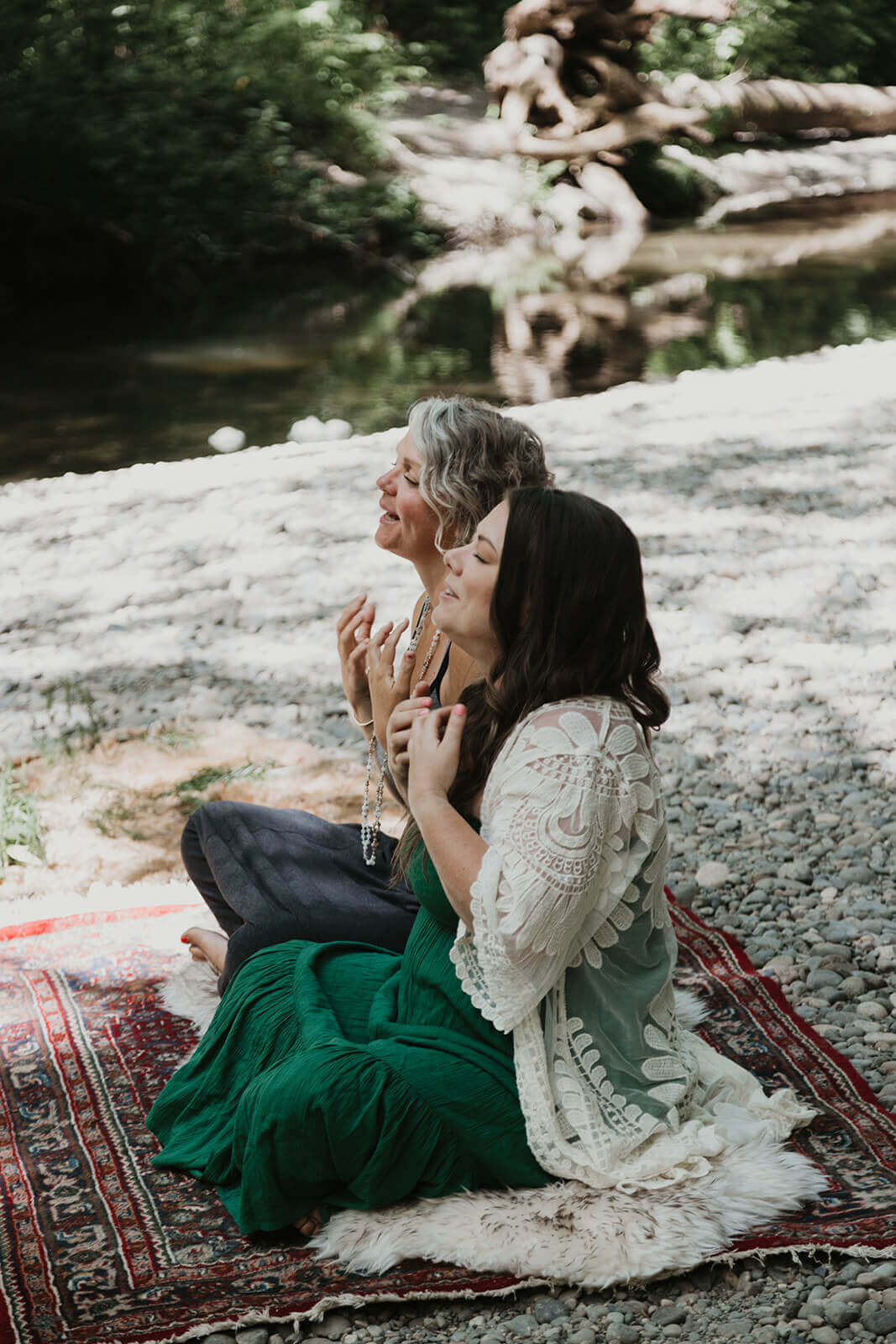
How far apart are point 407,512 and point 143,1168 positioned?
4.32 feet

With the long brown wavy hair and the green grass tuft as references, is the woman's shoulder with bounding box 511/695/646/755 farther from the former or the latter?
the green grass tuft

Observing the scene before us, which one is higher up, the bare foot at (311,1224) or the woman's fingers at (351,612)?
the woman's fingers at (351,612)

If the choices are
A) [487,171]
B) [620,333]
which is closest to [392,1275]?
[620,333]

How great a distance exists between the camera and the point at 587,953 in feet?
7.23

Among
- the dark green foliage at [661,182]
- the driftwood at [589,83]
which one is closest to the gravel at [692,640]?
the driftwood at [589,83]

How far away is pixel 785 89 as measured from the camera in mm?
20672

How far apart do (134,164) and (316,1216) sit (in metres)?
15.3

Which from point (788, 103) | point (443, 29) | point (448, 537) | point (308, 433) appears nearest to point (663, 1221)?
point (448, 537)

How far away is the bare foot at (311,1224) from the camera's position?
227cm

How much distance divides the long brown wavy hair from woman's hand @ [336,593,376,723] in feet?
2.32

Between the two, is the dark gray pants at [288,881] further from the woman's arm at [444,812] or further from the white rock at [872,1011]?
the white rock at [872,1011]

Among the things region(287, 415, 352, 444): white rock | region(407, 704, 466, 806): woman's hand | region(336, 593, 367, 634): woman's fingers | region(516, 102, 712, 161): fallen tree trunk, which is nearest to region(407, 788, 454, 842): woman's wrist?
region(407, 704, 466, 806): woman's hand

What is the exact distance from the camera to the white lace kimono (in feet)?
6.80

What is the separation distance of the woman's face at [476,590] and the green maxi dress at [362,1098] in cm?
38
